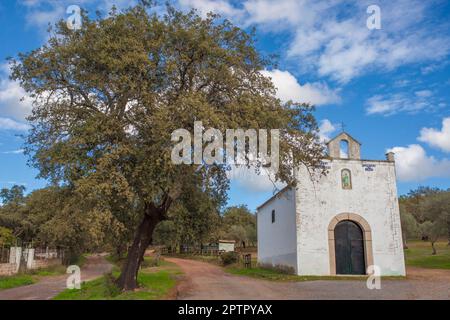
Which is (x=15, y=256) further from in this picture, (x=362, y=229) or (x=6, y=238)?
(x=362, y=229)

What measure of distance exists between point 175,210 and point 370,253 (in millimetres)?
12755

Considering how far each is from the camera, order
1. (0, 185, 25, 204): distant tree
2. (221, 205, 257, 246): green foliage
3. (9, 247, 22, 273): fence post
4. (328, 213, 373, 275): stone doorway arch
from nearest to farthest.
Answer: (328, 213, 373, 275): stone doorway arch < (9, 247, 22, 273): fence post < (0, 185, 25, 204): distant tree < (221, 205, 257, 246): green foliage

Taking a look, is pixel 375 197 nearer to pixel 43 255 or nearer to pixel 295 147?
pixel 295 147

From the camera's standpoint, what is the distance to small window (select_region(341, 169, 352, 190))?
2525cm

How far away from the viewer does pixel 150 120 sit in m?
12.8

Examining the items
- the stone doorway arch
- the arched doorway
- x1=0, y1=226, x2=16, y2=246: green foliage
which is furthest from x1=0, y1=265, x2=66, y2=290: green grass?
the arched doorway

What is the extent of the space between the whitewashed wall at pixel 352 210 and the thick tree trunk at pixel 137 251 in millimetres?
10836

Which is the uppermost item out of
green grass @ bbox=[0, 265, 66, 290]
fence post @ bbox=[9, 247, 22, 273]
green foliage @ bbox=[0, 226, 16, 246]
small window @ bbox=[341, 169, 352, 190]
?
small window @ bbox=[341, 169, 352, 190]

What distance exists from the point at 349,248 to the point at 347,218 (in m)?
1.81

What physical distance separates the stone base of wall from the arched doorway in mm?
20719

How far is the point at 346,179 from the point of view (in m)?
25.3

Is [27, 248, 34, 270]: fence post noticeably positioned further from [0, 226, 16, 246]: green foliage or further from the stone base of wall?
the stone base of wall

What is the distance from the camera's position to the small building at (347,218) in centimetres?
2433

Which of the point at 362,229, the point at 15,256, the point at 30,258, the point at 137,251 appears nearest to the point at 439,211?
the point at 362,229
